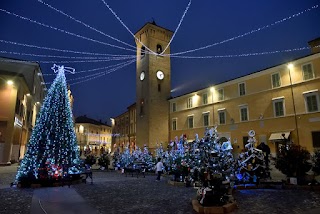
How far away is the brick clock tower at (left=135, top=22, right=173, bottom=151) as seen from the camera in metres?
39.0

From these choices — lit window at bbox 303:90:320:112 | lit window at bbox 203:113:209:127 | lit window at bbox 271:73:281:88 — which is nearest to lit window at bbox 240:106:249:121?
lit window at bbox 271:73:281:88

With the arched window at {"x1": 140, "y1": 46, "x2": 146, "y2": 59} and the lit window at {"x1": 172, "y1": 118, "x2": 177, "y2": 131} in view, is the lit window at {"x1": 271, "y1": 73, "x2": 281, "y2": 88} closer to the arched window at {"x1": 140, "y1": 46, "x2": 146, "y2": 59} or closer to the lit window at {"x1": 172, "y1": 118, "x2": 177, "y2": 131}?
the lit window at {"x1": 172, "y1": 118, "x2": 177, "y2": 131}

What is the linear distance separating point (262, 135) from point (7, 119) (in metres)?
26.5

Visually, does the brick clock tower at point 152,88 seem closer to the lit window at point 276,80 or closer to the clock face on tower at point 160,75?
the clock face on tower at point 160,75

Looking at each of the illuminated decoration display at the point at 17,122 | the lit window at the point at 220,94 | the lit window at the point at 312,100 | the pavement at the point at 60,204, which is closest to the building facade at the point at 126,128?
the lit window at the point at 220,94

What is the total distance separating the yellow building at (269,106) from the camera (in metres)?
21.5

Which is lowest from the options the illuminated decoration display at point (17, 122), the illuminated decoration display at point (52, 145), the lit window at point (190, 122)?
the illuminated decoration display at point (52, 145)

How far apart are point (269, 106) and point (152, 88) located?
66.6 ft

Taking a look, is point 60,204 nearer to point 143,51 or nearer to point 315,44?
point 315,44

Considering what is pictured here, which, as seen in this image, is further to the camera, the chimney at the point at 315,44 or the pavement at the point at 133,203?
the chimney at the point at 315,44

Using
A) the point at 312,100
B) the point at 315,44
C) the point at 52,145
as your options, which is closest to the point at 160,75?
the point at 315,44

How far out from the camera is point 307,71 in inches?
873

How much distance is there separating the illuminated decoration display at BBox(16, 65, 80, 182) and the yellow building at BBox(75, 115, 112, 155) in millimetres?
61859

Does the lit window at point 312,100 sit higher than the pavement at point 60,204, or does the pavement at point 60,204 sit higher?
the lit window at point 312,100
